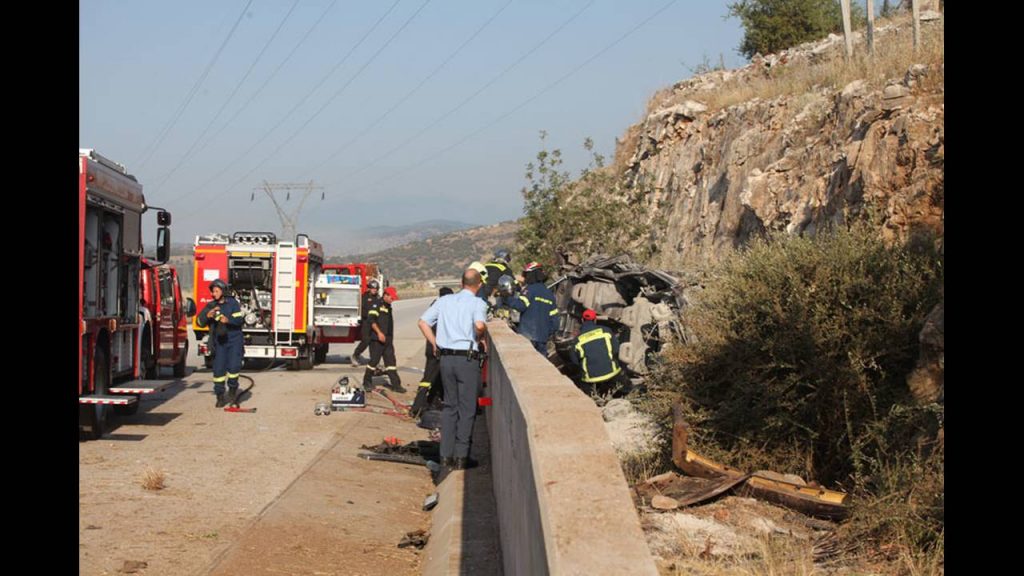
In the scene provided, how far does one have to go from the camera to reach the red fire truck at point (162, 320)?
1664 cm

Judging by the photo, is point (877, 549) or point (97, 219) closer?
point (877, 549)

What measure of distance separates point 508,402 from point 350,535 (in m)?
2.80

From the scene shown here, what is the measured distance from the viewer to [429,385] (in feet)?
48.4

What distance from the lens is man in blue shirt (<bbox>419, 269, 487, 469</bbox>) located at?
34.2 feet

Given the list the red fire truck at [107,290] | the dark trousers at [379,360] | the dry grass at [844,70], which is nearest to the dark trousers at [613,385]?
the dark trousers at [379,360]

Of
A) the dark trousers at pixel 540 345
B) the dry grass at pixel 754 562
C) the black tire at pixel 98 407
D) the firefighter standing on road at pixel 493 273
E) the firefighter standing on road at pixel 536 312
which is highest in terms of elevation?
the firefighter standing on road at pixel 493 273

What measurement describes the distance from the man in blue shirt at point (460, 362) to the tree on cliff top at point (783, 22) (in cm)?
A: 2701

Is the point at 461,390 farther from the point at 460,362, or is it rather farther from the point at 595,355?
the point at 595,355

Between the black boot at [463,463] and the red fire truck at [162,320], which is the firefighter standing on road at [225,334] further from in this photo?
the black boot at [463,463]
